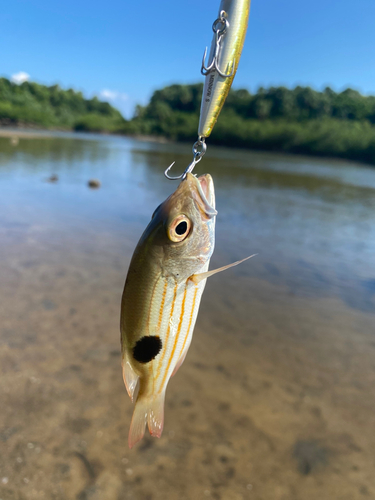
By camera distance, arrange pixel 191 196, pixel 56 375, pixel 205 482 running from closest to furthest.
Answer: pixel 191 196, pixel 205 482, pixel 56 375

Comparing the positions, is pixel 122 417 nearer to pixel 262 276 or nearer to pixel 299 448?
pixel 299 448

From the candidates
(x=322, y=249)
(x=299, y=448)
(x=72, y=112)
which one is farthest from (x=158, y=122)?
(x=299, y=448)

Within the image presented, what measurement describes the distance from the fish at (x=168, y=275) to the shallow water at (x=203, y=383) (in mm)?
2450

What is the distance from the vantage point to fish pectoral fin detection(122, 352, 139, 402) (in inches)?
73.8

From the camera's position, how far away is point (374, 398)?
4836 millimetres

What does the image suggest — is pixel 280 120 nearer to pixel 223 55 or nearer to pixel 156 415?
pixel 223 55

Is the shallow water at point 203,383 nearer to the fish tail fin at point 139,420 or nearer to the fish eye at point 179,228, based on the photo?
the fish tail fin at point 139,420

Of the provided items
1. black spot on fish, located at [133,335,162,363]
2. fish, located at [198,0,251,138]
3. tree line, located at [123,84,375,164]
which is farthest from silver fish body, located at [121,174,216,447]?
tree line, located at [123,84,375,164]

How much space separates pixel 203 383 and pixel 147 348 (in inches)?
132

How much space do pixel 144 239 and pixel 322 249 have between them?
10.5 m

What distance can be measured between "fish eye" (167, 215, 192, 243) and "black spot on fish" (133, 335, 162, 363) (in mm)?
514

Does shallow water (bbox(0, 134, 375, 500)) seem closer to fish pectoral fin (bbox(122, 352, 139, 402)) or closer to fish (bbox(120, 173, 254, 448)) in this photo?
fish pectoral fin (bbox(122, 352, 139, 402))

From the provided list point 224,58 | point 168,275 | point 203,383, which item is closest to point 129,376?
point 168,275

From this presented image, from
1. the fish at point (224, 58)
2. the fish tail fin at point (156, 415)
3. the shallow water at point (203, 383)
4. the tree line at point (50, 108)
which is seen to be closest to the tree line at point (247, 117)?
the tree line at point (50, 108)
